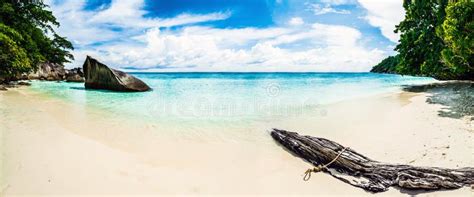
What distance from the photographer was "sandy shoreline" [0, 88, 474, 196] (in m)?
3.53

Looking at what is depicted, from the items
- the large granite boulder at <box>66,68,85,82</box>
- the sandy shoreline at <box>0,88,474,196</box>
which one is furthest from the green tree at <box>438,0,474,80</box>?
the large granite boulder at <box>66,68,85,82</box>

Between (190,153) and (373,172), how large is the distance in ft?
8.55

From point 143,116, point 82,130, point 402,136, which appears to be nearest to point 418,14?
point 402,136

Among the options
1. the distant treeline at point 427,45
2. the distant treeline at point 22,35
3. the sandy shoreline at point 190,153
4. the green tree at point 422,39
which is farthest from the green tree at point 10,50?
the green tree at point 422,39

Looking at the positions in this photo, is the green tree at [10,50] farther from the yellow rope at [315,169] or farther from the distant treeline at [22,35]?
the yellow rope at [315,169]

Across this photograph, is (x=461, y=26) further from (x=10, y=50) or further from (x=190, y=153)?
(x=10, y=50)

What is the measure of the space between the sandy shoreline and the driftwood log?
4.4 inches

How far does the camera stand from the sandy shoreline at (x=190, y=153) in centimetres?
A: 353

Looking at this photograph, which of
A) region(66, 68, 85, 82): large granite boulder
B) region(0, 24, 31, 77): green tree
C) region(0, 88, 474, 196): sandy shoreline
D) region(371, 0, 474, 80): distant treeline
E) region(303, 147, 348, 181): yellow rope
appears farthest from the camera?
region(66, 68, 85, 82): large granite boulder

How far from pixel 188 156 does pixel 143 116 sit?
3.36m

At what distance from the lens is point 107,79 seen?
45.6 ft

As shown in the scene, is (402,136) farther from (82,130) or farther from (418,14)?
(418,14)

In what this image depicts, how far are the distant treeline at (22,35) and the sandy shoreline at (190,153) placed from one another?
4.93 metres

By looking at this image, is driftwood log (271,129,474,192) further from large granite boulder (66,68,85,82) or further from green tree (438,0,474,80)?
large granite boulder (66,68,85,82)
